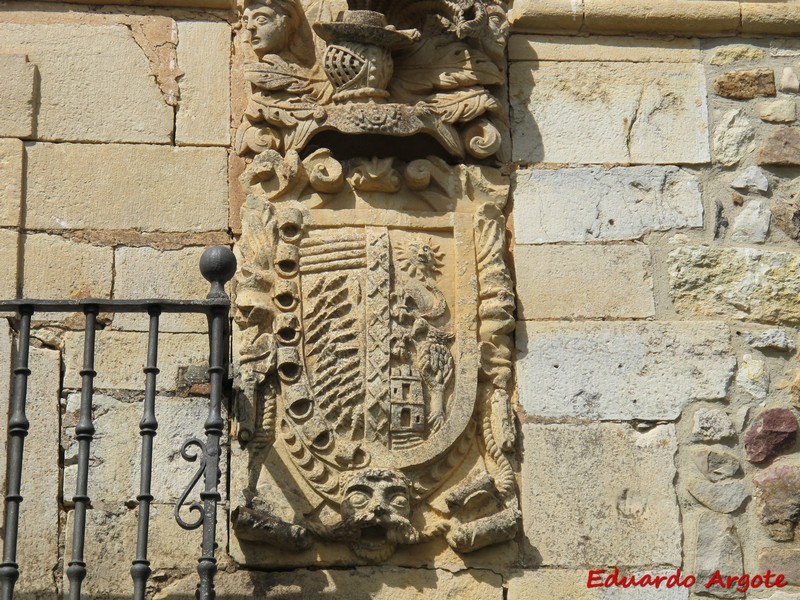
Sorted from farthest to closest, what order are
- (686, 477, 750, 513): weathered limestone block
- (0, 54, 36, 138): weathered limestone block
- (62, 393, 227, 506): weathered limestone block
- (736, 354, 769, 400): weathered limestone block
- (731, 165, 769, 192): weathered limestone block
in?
(731, 165, 769, 192): weathered limestone block < (0, 54, 36, 138): weathered limestone block < (736, 354, 769, 400): weathered limestone block < (686, 477, 750, 513): weathered limestone block < (62, 393, 227, 506): weathered limestone block

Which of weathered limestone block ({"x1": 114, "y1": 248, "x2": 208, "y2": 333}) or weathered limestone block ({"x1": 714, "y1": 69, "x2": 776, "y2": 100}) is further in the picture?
weathered limestone block ({"x1": 714, "y1": 69, "x2": 776, "y2": 100})

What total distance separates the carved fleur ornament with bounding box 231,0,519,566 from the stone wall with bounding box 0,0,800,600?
10 cm

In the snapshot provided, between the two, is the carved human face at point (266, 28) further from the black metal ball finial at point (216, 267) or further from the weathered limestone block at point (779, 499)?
the weathered limestone block at point (779, 499)

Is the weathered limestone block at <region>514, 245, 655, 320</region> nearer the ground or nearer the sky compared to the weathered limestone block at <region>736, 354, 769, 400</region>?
nearer the sky

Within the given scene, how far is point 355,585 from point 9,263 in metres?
1.30

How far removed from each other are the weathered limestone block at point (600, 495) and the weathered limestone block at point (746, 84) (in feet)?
3.56

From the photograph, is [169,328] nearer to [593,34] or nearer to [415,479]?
[415,479]

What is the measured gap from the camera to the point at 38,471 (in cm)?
460

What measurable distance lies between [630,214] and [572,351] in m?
0.46

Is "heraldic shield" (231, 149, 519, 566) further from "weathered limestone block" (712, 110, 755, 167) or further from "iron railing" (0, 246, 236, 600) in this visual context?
"weathered limestone block" (712, 110, 755, 167)

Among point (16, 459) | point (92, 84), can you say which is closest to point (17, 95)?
point (92, 84)

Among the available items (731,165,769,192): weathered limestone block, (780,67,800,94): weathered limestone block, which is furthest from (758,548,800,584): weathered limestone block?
(780,67,800,94): weathered limestone block

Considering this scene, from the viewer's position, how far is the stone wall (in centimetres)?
461

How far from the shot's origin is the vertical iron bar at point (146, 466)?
162 inches
